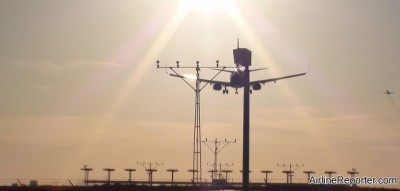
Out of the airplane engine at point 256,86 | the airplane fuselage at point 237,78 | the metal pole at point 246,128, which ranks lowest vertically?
the metal pole at point 246,128

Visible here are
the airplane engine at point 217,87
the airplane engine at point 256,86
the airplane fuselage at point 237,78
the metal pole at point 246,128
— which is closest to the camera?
the metal pole at point 246,128

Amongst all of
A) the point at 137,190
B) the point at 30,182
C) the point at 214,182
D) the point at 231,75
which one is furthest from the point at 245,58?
the point at 214,182

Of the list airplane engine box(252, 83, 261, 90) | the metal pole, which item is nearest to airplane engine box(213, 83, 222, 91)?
the metal pole

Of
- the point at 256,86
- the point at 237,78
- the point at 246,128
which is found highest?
the point at 237,78

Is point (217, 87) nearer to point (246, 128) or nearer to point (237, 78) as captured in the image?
point (237, 78)

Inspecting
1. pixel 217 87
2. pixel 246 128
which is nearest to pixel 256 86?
pixel 217 87

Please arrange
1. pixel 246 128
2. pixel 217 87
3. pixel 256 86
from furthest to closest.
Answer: pixel 217 87 → pixel 256 86 → pixel 246 128

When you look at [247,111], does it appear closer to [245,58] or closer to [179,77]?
[245,58]

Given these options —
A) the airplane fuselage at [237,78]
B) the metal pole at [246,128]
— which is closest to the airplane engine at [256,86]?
the metal pole at [246,128]

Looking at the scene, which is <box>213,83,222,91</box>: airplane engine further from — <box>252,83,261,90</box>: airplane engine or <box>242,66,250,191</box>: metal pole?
Answer: <box>252,83,261,90</box>: airplane engine

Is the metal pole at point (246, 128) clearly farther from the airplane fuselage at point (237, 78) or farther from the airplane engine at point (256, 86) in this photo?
the airplane engine at point (256, 86)

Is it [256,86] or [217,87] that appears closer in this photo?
[256,86]

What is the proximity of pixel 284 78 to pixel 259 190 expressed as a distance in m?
37.8

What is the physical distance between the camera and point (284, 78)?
90750mm
